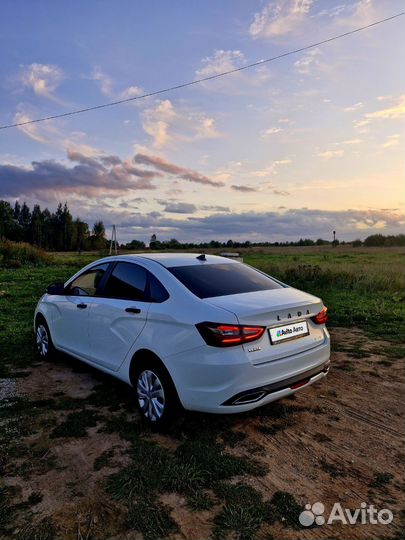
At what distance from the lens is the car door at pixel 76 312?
4645 mm

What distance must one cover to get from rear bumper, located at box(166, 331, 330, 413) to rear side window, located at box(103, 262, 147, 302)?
94cm

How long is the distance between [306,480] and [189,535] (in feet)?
3.30

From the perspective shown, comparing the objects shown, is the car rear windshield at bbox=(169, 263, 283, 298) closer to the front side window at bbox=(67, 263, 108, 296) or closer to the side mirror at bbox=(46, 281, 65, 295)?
the front side window at bbox=(67, 263, 108, 296)

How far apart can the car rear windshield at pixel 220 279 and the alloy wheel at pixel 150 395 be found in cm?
91

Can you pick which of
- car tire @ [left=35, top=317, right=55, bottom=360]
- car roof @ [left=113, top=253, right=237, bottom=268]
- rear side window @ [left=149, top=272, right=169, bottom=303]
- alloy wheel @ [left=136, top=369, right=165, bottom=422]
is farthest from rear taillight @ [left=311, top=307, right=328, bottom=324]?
car tire @ [left=35, top=317, right=55, bottom=360]

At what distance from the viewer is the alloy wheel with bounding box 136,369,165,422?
347cm

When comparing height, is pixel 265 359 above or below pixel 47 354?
above

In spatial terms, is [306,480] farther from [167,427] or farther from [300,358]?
[167,427]

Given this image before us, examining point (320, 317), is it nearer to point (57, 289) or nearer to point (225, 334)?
point (225, 334)

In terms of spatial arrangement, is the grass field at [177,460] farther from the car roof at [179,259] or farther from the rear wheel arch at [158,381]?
the car roof at [179,259]

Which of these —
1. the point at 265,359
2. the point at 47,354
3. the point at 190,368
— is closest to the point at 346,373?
the point at 265,359

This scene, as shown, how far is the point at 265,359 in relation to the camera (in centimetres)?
316

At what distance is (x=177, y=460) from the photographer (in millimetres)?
3035

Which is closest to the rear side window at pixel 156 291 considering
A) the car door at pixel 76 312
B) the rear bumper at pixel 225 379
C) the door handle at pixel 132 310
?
the door handle at pixel 132 310
